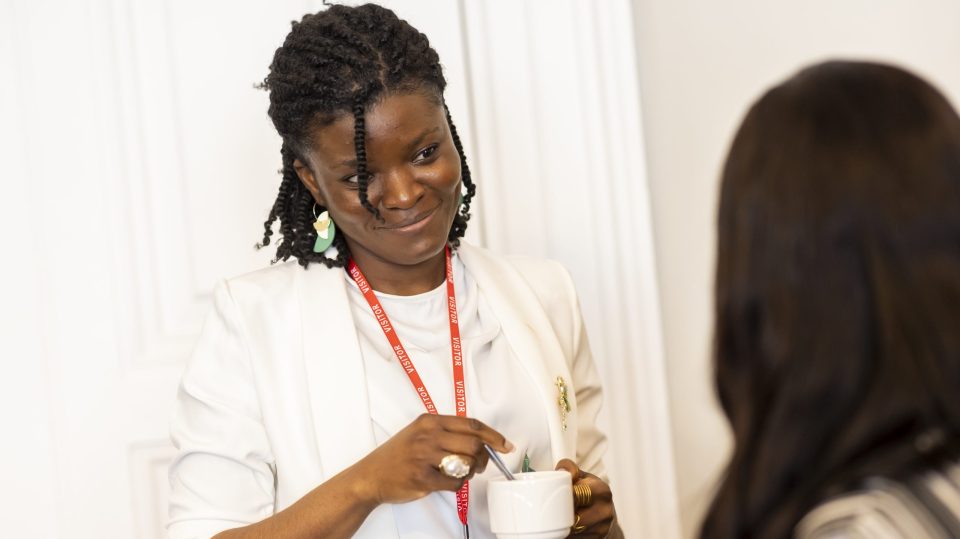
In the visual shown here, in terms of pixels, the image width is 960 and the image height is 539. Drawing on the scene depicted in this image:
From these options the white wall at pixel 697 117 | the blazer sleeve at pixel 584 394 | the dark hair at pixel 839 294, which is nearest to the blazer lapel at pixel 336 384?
the blazer sleeve at pixel 584 394

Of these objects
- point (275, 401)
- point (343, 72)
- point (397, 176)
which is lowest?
point (275, 401)

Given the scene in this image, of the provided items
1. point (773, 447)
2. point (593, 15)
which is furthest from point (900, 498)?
point (593, 15)

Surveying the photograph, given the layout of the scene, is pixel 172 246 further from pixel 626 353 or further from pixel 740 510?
pixel 740 510

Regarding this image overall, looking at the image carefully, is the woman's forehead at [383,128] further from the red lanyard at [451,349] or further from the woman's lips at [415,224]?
the red lanyard at [451,349]

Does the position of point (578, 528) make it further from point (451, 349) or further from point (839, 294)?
point (839, 294)

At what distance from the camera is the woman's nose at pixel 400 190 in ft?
5.49

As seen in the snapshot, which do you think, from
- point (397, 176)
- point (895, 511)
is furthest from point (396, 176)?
point (895, 511)

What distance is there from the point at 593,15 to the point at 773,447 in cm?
145

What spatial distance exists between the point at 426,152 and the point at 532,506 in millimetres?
578

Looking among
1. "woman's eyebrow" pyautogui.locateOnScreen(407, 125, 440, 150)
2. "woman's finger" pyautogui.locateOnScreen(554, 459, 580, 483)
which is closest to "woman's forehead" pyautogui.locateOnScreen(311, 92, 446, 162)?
"woman's eyebrow" pyautogui.locateOnScreen(407, 125, 440, 150)

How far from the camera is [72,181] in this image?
2236 millimetres

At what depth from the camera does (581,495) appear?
1624 millimetres

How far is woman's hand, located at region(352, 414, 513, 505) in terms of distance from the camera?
1487 mm

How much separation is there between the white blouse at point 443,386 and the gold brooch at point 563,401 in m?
0.03
